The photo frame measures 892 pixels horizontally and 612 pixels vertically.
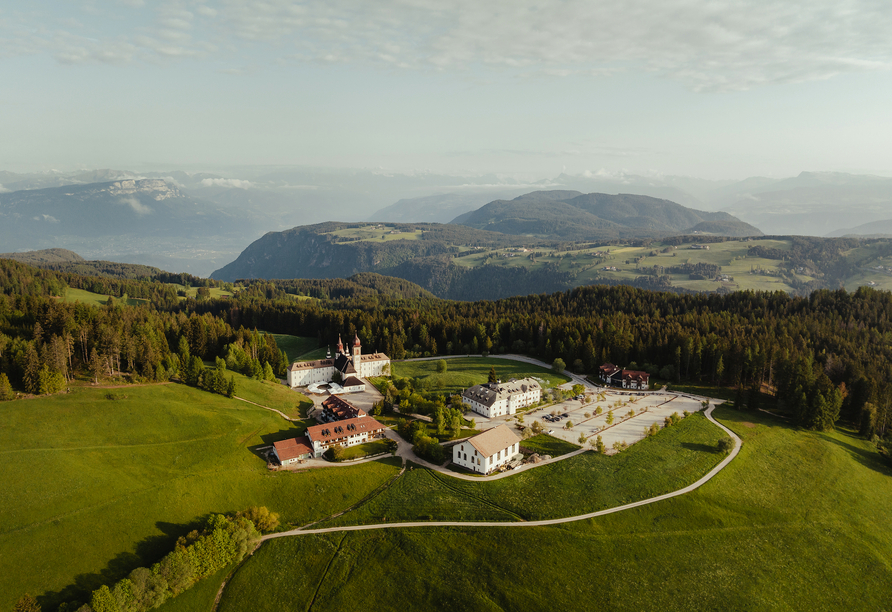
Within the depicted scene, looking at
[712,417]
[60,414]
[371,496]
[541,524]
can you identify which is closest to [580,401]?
[712,417]

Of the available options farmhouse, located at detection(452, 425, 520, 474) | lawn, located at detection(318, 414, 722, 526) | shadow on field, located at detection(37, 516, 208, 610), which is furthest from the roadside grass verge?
shadow on field, located at detection(37, 516, 208, 610)

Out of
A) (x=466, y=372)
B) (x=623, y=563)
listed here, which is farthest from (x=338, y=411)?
(x=623, y=563)

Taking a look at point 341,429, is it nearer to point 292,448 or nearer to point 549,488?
point 292,448

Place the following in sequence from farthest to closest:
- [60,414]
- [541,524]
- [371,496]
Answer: [60,414] < [371,496] < [541,524]

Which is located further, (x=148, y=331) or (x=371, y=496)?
(x=148, y=331)

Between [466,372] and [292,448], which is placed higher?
[292,448]

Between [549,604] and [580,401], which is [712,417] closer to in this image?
[580,401]

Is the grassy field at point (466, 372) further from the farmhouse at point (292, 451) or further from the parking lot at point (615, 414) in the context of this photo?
the farmhouse at point (292, 451)

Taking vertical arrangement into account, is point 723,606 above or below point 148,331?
below
